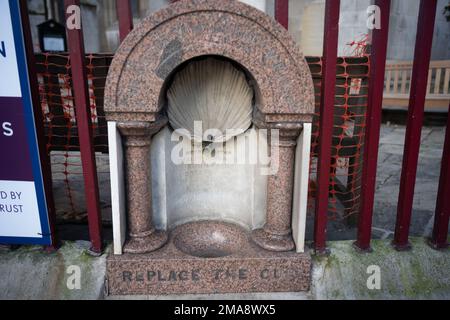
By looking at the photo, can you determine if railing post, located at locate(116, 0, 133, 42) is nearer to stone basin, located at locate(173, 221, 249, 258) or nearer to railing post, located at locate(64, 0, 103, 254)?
railing post, located at locate(64, 0, 103, 254)

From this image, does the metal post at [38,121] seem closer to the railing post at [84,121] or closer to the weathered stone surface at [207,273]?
the railing post at [84,121]

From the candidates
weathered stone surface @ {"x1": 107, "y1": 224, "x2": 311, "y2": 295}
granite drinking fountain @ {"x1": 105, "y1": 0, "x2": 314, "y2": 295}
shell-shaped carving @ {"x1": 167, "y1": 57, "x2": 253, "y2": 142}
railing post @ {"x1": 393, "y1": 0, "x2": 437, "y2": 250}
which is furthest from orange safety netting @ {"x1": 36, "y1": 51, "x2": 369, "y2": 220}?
weathered stone surface @ {"x1": 107, "y1": 224, "x2": 311, "y2": 295}

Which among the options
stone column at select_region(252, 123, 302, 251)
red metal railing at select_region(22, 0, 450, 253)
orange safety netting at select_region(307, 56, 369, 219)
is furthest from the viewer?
orange safety netting at select_region(307, 56, 369, 219)

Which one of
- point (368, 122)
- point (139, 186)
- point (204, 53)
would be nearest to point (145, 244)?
point (139, 186)

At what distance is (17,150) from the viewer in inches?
87.0

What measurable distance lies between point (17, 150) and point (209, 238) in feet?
4.61

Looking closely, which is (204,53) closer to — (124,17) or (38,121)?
(124,17)

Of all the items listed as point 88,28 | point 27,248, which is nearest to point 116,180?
point 27,248

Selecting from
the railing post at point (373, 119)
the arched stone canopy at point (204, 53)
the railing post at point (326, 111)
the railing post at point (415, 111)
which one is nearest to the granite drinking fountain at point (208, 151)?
the arched stone canopy at point (204, 53)

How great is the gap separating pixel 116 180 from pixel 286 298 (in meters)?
1.30

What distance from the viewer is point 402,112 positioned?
860 cm

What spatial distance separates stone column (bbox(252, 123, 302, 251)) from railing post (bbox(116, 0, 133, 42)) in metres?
1.03

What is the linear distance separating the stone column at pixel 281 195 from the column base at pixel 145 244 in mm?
639

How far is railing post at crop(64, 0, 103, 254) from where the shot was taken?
6.77 ft
